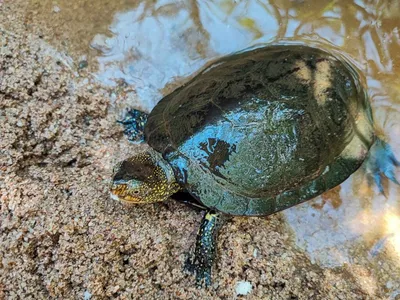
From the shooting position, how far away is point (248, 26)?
10.6 feet

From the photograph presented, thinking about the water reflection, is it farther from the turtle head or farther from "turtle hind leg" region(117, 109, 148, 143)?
the turtle head

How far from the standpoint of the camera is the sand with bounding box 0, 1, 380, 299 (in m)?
2.20

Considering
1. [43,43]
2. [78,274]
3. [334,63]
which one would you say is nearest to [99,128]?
[43,43]

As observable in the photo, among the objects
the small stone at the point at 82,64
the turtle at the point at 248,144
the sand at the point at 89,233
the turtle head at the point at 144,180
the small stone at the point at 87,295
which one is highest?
the turtle at the point at 248,144

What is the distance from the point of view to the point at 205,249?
2377mm

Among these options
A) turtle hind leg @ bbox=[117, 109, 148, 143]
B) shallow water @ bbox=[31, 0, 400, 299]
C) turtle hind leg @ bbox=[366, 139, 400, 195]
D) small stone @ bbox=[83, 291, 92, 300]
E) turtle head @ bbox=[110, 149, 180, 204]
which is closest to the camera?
small stone @ bbox=[83, 291, 92, 300]

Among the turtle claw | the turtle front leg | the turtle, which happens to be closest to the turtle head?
the turtle

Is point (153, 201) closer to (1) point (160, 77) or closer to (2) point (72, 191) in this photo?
(2) point (72, 191)

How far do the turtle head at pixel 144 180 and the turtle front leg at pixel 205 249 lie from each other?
318mm

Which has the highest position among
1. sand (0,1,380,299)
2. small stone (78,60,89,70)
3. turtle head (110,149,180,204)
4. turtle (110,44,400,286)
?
turtle (110,44,400,286)

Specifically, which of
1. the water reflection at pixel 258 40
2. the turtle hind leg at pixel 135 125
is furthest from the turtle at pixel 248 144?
the water reflection at pixel 258 40

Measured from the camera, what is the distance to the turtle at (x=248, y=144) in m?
2.37

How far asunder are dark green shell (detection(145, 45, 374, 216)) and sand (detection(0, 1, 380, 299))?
0.30 metres

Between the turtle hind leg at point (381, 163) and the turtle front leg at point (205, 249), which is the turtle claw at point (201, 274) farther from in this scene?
the turtle hind leg at point (381, 163)
